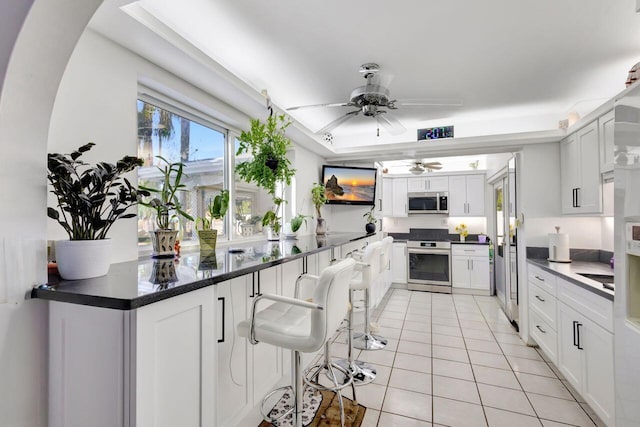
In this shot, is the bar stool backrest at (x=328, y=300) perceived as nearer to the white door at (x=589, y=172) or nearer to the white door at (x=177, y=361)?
the white door at (x=177, y=361)

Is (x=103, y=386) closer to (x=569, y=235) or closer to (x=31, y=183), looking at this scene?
(x=31, y=183)

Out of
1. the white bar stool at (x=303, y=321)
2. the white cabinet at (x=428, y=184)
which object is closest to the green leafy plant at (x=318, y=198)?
the white bar stool at (x=303, y=321)

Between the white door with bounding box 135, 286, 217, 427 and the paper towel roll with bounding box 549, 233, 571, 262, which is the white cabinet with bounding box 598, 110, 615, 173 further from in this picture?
the white door with bounding box 135, 286, 217, 427

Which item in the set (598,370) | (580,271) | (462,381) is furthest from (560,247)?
(462,381)

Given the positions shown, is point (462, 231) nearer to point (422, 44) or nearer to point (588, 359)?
point (588, 359)

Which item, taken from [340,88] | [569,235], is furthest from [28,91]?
[569,235]

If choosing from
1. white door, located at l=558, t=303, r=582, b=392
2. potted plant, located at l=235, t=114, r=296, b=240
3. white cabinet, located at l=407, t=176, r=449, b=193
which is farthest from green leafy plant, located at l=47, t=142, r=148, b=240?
white cabinet, located at l=407, t=176, r=449, b=193

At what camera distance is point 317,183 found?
4.29m

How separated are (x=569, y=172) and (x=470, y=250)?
2.59 m

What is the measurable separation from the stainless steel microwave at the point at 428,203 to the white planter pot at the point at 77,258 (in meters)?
5.63

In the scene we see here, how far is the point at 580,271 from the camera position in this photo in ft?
8.48

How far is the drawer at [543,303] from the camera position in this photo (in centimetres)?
271

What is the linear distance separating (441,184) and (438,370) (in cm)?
409

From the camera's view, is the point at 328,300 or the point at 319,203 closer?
the point at 328,300
